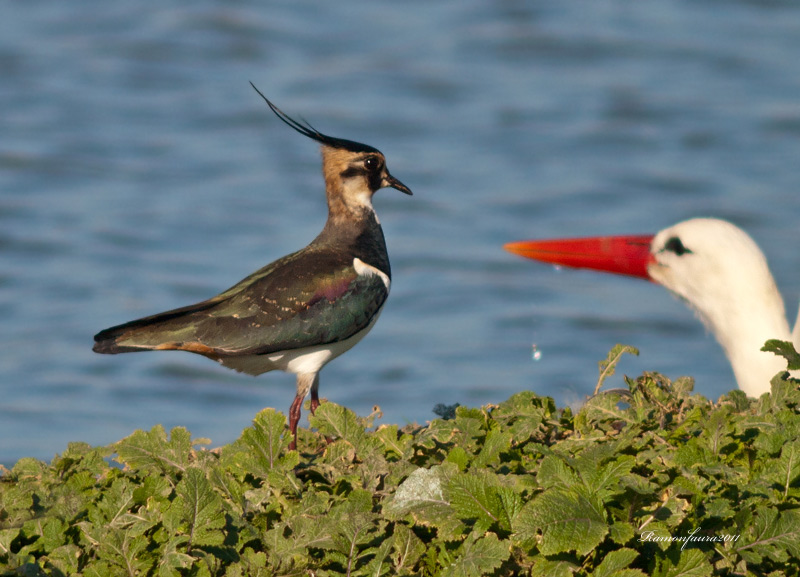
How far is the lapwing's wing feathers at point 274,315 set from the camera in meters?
4.64

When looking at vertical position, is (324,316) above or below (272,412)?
below

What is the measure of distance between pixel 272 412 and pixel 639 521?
111cm

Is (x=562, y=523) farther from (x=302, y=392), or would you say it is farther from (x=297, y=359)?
(x=297, y=359)

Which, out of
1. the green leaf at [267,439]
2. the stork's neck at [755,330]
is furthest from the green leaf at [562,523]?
the stork's neck at [755,330]

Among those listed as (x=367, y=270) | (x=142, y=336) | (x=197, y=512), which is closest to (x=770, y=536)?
(x=197, y=512)

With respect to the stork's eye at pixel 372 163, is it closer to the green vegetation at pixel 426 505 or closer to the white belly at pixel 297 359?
the white belly at pixel 297 359

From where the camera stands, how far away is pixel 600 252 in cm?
795

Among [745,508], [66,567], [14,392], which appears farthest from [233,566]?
[14,392]

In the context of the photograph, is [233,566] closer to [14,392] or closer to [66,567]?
[66,567]

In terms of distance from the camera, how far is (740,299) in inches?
264

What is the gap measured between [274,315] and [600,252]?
3.79 m

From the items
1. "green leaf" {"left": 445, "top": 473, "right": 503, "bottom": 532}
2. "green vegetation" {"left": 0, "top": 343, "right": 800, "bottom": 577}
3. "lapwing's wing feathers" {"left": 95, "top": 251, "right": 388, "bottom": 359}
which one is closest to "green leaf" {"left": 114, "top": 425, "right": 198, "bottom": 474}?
"green vegetation" {"left": 0, "top": 343, "right": 800, "bottom": 577}

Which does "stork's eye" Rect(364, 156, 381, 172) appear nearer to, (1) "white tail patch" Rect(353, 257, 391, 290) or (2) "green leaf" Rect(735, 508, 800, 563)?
(1) "white tail patch" Rect(353, 257, 391, 290)

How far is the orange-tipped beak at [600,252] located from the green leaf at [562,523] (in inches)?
194
